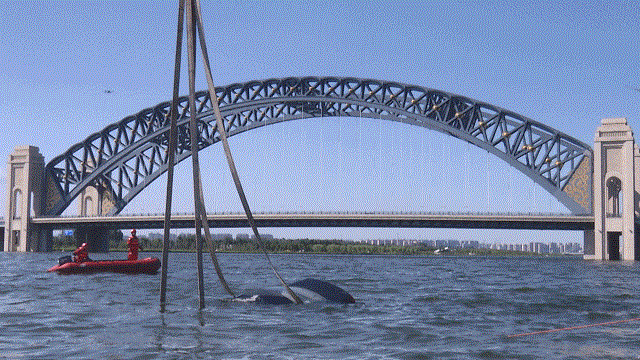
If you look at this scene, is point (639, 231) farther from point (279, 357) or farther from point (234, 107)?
point (279, 357)

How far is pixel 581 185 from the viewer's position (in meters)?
93.2

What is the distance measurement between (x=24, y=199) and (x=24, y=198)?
0.81 ft

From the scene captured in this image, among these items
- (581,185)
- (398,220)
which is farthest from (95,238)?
(581,185)

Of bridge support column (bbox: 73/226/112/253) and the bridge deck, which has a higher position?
the bridge deck

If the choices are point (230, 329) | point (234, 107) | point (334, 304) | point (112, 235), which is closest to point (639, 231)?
point (234, 107)

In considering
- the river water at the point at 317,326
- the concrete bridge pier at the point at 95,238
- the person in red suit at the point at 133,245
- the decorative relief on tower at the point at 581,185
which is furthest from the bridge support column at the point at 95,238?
the river water at the point at 317,326

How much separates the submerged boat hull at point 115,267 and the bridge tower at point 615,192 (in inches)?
2105

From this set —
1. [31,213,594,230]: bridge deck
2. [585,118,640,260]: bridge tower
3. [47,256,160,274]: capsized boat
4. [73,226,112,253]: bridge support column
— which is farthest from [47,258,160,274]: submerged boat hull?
[73,226,112,253]: bridge support column

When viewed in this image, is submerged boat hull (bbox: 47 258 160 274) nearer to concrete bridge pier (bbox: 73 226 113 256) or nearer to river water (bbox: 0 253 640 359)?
river water (bbox: 0 253 640 359)

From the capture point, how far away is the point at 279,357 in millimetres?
13555

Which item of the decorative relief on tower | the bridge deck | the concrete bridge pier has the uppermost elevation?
the decorative relief on tower

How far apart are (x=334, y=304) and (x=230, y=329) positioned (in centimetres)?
623

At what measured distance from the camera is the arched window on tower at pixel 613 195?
81625 mm

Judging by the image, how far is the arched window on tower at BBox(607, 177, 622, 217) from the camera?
81.6 metres
